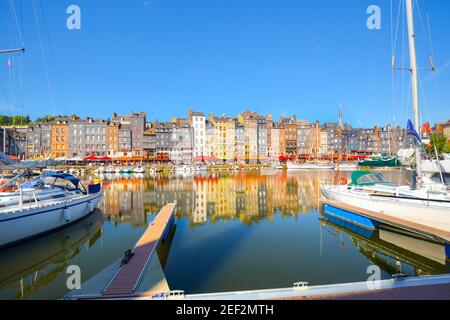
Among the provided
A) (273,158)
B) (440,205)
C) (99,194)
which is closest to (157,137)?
(273,158)

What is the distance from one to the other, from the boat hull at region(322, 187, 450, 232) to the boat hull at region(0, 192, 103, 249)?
19969mm

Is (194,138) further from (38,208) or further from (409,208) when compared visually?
(409,208)

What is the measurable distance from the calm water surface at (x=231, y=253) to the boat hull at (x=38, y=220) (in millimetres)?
525

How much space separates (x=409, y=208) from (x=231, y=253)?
36.2 feet

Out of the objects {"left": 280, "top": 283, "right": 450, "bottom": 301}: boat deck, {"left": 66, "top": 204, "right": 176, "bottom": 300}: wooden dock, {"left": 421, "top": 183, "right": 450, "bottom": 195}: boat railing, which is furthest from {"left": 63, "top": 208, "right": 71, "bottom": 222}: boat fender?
{"left": 421, "top": 183, "right": 450, "bottom": 195}: boat railing

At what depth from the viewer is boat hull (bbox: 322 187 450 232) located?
1494 centimetres

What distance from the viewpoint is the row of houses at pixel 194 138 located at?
95375mm

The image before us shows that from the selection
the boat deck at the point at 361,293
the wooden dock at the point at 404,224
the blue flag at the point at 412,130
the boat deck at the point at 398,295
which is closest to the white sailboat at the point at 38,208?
the boat deck at the point at 361,293

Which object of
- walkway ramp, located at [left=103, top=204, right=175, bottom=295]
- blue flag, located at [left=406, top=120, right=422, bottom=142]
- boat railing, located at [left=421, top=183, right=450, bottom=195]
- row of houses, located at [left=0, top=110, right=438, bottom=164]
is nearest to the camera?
walkway ramp, located at [left=103, top=204, right=175, bottom=295]

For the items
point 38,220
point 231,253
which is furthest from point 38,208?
point 231,253

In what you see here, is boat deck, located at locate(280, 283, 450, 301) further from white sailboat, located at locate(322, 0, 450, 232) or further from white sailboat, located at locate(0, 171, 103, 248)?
white sailboat, located at locate(0, 171, 103, 248)

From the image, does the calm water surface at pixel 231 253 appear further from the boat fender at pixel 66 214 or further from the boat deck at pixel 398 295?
the boat deck at pixel 398 295

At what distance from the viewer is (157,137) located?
103 metres

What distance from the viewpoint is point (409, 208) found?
16.6 m
